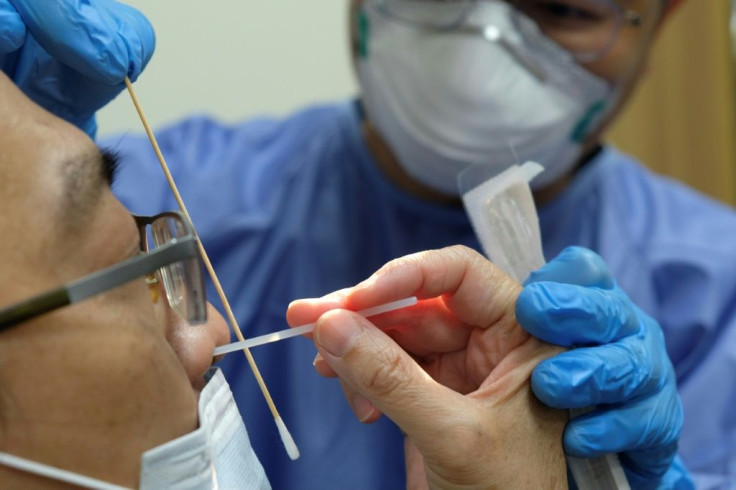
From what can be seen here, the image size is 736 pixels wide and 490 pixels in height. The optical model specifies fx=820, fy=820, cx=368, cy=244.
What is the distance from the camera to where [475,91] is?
1415 millimetres

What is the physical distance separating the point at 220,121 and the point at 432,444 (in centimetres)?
131

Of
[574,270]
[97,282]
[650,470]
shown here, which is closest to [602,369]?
[574,270]

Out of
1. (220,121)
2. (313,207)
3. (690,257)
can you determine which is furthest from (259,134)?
(690,257)

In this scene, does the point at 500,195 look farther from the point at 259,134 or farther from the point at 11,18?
the point at 259,134

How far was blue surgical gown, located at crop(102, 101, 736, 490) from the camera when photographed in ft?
4.66

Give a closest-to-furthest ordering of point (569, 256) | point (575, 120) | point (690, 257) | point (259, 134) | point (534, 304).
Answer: point (534, 304), point (569, 256), point (575, 120), point (690, 257), point (259, 134)

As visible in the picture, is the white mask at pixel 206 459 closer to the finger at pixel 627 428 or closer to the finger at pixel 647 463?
the finger at pixel 627 428

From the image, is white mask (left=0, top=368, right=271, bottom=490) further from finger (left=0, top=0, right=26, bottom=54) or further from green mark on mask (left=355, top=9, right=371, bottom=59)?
green mark on mask (left=355, top=9, right=371, bottom=59)

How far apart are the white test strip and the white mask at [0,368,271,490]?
0.03 metres

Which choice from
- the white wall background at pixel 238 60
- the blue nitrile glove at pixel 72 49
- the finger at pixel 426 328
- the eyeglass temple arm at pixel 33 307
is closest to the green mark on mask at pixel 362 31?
the white wall background at pixel 238 60

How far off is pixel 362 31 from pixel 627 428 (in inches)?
34.7

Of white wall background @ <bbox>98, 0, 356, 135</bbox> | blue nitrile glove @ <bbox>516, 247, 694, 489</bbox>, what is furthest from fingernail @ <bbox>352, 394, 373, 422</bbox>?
white wall background @ <bbox>98, 0, 356, 135</bbox>

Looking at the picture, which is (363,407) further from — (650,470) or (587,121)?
(587,121)

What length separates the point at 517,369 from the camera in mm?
875
